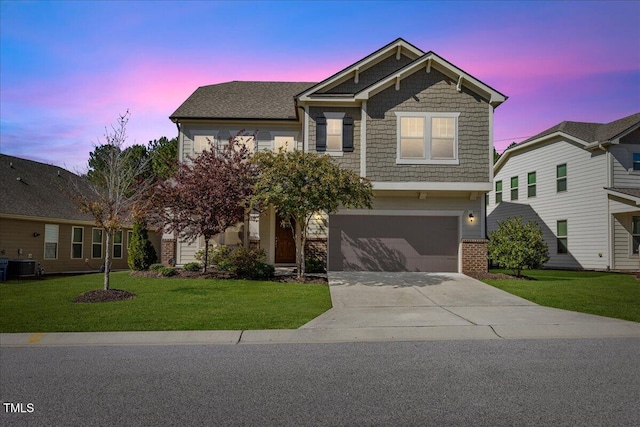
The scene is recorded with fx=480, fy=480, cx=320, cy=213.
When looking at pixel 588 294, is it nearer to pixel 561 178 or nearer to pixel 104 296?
pixel 104 296

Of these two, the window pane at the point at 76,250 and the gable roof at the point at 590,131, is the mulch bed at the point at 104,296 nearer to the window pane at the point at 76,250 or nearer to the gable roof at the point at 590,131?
the window pane at the point at 76,250

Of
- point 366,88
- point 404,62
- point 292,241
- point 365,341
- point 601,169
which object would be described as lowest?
point 365,341

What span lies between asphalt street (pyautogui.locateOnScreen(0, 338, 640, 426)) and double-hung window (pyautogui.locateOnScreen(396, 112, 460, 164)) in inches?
426

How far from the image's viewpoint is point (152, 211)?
17125mm

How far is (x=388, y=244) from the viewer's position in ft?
61.1

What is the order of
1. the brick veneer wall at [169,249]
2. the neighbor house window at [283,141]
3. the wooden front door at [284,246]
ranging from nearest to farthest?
the brick veneer wall at [169,249], the wooden front door at [284,246], the neighbor house window at [283,141]

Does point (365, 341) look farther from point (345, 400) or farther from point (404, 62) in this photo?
point (404, 62)

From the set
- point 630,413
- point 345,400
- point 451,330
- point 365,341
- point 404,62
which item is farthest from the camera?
point 404,62

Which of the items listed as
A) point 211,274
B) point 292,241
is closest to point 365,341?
point 211,274

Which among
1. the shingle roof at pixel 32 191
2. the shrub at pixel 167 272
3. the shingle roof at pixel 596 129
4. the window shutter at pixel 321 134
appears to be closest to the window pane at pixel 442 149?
the window shutter at pixel 321 134

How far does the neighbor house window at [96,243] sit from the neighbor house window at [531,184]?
24.5 metres

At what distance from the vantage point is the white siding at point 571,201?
23180 millimetres

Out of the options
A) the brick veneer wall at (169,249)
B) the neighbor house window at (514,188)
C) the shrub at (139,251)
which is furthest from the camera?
the neighbor house window at (514,188)

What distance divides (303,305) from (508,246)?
8.97m
